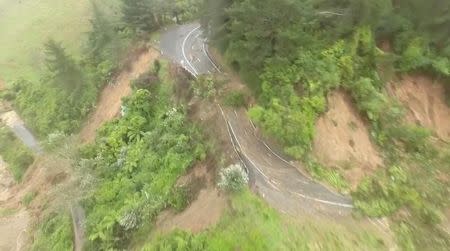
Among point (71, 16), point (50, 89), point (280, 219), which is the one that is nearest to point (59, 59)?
point (50, 89)

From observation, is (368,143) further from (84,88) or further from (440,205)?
(84,88)

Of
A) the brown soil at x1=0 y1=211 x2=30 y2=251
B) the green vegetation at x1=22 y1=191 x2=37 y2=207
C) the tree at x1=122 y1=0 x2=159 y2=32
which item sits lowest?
the brown soil at x1=0 y1=211 x2=30 y2=251

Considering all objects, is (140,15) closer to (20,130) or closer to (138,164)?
(138,164)

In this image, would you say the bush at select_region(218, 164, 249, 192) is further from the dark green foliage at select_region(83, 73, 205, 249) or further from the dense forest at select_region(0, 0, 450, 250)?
the dark green foliage at select_region(83, 73, 205, 249)

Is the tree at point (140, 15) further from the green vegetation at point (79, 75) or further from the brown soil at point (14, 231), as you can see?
the brown soil at point (14, 231)


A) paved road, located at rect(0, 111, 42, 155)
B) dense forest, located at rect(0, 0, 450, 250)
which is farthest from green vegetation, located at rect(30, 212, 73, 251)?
paved road, located at rect(0, 111, 42, 155)

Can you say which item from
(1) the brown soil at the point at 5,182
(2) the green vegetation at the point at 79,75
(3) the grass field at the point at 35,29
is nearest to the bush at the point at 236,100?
(2) the green vegetation at the point at 79,75

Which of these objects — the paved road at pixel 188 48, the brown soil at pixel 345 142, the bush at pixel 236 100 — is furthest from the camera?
the paved road at pixel 188 48

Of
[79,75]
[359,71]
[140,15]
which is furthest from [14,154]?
[359,71]
